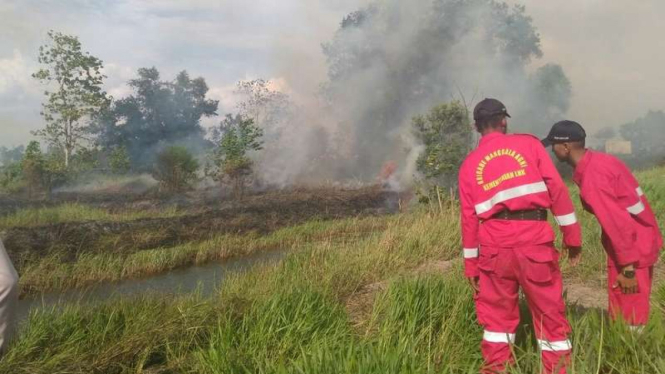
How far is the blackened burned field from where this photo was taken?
404 inches

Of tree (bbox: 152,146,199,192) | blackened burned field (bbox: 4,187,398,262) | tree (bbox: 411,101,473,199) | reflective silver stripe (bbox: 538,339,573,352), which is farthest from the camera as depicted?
tree (bbox: 152,146,199,192)

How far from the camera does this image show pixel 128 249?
433 inches

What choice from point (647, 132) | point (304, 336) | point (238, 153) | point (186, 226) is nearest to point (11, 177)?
point (238, 153)

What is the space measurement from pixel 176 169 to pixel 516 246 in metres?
20.8

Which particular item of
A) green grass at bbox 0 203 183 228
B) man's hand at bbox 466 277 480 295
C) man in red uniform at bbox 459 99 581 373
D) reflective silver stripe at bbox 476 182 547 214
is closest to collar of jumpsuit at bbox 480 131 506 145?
man in red uniform at bbox 459 99 581 373

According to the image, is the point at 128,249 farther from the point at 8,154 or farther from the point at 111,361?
the point at 8,154

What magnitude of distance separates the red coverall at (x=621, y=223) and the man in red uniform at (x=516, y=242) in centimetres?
31

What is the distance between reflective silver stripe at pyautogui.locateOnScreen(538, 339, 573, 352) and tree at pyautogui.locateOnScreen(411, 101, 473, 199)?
37.3ft

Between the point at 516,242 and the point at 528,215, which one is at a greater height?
the point at 528,215

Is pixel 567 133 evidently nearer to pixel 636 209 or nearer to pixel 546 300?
pixel 636 209

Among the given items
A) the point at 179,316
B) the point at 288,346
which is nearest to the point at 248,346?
the point at 288,346

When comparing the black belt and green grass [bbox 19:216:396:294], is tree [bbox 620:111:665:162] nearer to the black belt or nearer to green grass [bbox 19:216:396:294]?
green grass [bbox 19:216:396:294]

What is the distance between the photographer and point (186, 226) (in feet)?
43.2

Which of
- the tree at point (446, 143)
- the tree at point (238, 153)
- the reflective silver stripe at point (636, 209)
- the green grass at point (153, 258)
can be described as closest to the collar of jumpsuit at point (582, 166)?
the reflective silver stripe at point (636, 209)
